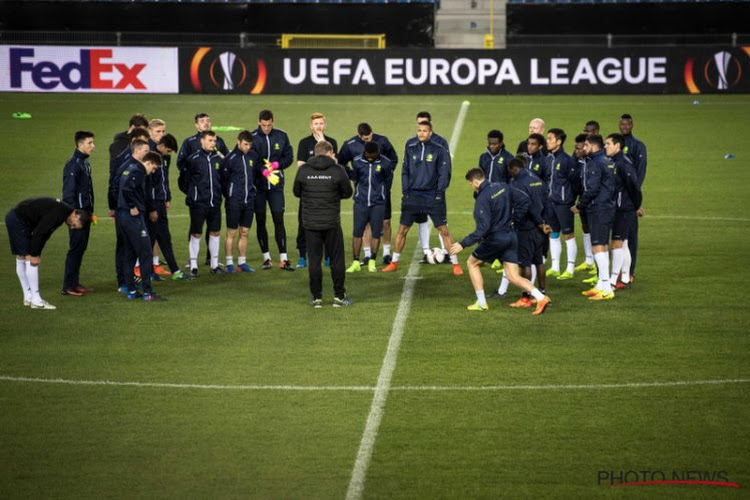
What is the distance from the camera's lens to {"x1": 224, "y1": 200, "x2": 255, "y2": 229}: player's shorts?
624 inches

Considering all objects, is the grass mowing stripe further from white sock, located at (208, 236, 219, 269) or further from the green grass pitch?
white sock, located at (208, 236, 219, 269)

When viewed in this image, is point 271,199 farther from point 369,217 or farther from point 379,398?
point 379,398

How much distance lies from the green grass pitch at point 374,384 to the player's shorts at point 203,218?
2.35ft

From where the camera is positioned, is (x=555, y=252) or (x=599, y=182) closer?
(x=599, y=182)

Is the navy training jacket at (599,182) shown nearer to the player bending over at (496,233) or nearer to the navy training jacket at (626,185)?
the navy training jacket at (626,185)

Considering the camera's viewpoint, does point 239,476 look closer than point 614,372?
Yes

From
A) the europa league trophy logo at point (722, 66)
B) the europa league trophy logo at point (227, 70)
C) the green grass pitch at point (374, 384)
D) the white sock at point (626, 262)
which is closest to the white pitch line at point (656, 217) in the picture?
the green grass pitch at point (374, 384)

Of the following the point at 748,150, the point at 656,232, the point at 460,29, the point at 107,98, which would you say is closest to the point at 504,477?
the point at 656,232

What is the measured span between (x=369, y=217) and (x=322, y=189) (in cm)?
252

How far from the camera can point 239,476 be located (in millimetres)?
8703

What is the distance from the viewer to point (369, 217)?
53.3 ft

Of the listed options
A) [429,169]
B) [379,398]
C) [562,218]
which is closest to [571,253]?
[562,218]

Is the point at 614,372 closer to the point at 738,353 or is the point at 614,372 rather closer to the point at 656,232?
the point at 738,353

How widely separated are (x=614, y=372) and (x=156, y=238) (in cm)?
705
